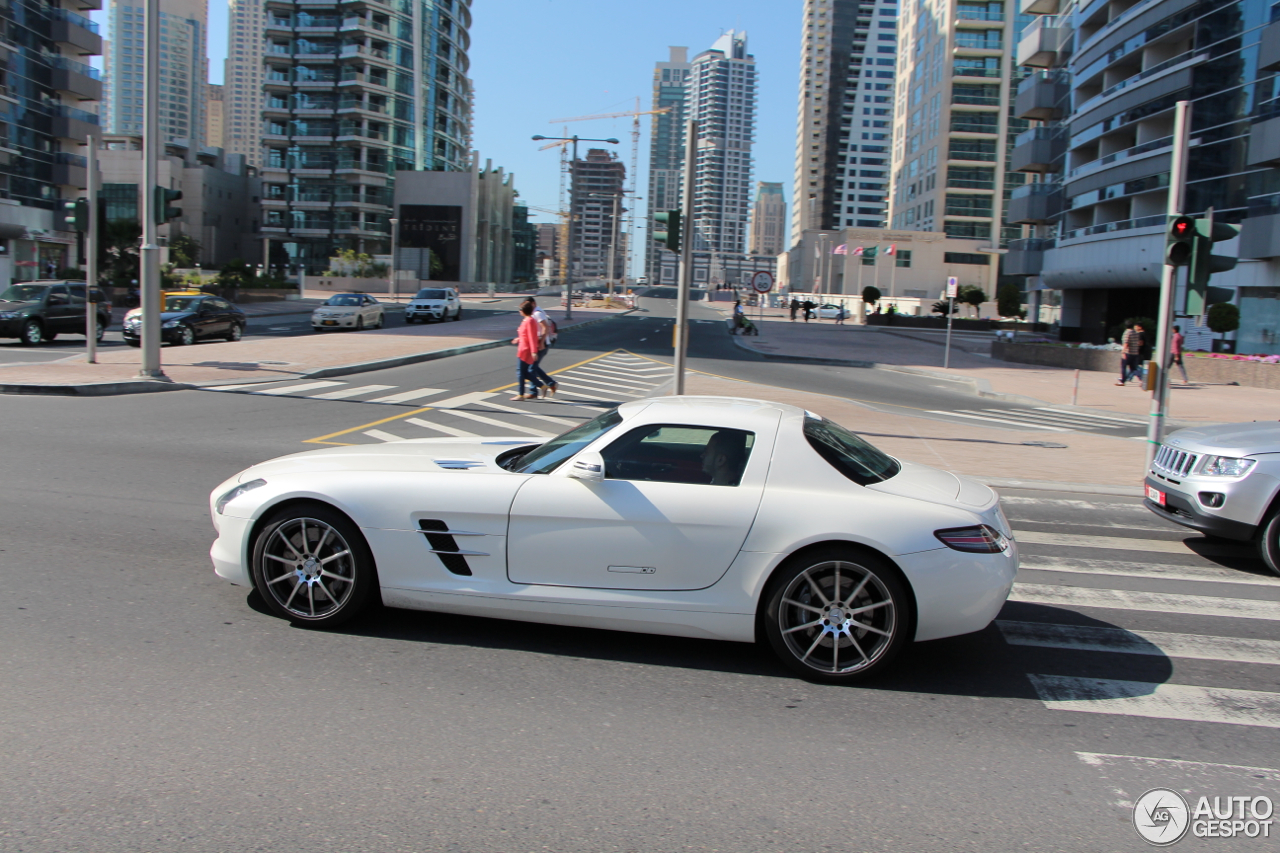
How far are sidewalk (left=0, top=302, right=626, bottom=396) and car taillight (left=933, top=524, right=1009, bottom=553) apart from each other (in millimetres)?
15742

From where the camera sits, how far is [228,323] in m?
29.1

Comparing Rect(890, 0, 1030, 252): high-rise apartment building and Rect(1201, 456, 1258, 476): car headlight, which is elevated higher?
Rect(890, 0, 1030, 252): high-rise apartment building

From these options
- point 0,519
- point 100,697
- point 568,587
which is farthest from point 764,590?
point 0,519

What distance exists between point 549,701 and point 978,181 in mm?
110160

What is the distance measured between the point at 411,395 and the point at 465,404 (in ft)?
5.05

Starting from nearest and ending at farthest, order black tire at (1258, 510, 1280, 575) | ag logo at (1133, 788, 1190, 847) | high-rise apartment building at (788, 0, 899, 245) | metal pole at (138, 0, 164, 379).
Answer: ag logo at (1133, 788, 1190, 847) → black tire at (1258, 510, 1280, 575) → metal pole at (138, 0, 164, 379) → high-rise apartment building at (788, 0, 899, 245)

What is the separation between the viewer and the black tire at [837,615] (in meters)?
4.73

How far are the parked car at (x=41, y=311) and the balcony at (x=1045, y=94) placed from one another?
57.0m

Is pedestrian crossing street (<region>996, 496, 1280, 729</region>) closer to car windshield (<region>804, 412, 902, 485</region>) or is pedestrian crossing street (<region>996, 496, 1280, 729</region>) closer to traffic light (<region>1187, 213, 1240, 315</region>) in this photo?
car windshield (<region>804, 412, 902, 485</region>)

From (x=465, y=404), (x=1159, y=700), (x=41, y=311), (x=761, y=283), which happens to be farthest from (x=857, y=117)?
(x=1159, y=700)

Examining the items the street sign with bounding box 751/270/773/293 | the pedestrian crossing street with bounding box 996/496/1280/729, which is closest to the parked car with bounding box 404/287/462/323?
the street sign with bounding box 751/270/773/293

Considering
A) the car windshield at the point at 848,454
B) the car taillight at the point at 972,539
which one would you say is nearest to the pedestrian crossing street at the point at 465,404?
the car windshield at the point at 848,454

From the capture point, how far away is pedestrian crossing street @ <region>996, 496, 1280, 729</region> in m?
4.78

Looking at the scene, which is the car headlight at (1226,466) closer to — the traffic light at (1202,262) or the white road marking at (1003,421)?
the traffic light at (1202,262)
